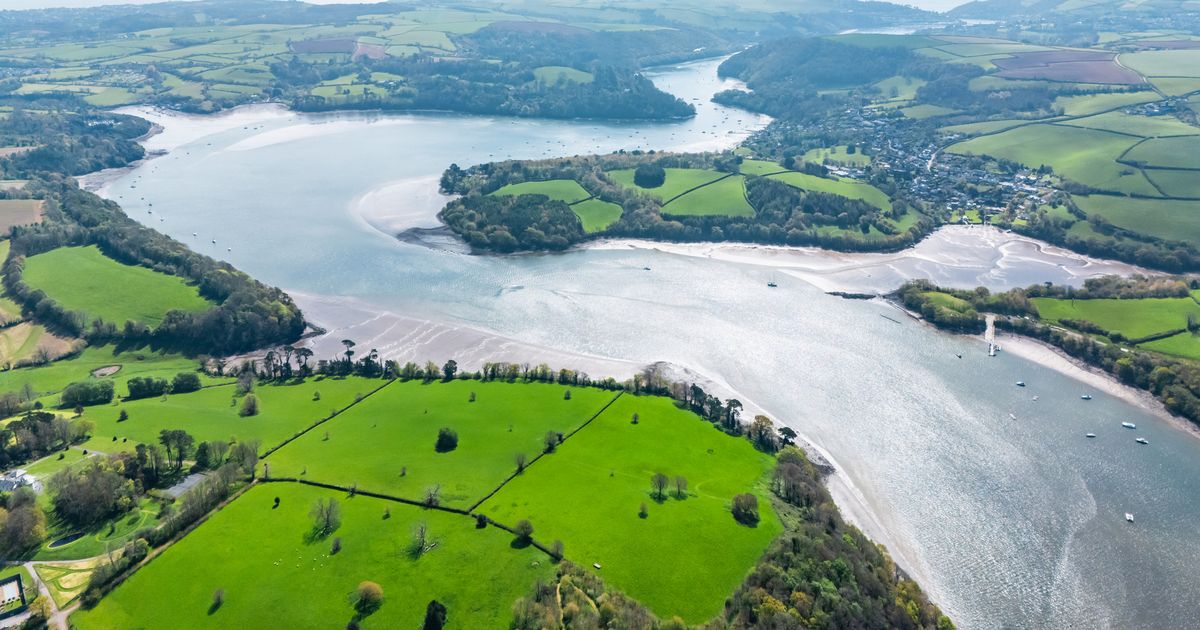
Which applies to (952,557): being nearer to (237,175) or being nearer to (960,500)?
(960,500)

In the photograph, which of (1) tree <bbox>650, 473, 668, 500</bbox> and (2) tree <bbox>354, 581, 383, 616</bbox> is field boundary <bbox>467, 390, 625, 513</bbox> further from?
(1) tree <bbox>650, 473, 668, 500</bbox>

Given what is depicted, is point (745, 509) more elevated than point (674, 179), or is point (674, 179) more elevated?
point (674, 179)

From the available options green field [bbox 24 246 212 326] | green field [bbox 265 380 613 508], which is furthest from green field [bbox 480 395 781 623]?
green field [bbox 24 246 212 326]

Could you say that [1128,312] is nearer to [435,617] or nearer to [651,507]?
[651,507]

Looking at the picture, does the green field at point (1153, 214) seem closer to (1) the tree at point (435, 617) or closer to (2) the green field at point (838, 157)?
(2) the green field at point (838, 157)

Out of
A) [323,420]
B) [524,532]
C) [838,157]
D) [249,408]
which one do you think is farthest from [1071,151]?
[249,408]

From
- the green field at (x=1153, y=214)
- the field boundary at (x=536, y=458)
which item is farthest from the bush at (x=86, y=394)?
the green field at (x=1153, y=214)
